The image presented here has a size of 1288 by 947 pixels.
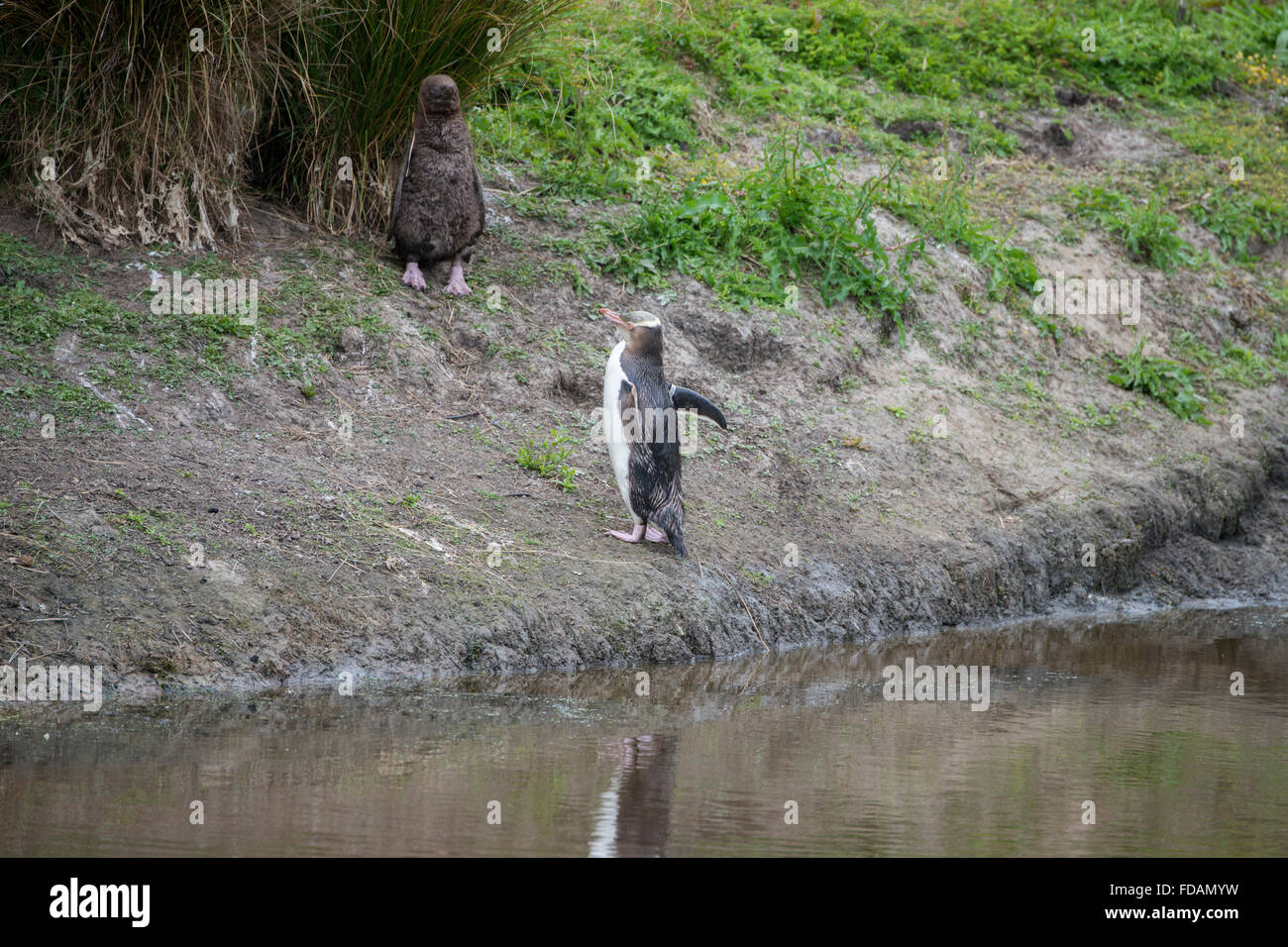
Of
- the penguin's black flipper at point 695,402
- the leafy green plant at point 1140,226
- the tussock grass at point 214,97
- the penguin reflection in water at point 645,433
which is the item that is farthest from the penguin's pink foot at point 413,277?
the leafy green plant at point 1140,226

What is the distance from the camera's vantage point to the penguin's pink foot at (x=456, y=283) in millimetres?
7898

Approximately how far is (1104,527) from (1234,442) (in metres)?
1.74

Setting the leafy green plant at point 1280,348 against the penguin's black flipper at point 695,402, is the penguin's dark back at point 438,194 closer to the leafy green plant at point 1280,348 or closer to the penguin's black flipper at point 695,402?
the penguin's black flipper at point 695,402

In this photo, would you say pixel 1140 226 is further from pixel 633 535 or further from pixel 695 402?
pixel 633 535

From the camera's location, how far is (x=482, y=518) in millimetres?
6473

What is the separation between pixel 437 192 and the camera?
7.64 meters

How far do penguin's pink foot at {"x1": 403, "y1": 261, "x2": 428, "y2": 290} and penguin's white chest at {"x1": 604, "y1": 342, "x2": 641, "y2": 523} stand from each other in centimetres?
163

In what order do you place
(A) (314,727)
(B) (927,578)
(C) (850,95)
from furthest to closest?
1. (C) (850,95)
2. (B) (927,578)
3. (A) (314,727)

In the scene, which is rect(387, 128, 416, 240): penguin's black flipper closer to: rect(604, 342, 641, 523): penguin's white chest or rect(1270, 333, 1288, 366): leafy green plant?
rect(604, 342, 641, 523): penguin's white chest

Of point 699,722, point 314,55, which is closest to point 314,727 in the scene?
point 699,722

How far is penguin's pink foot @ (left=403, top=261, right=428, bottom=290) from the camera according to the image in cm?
777

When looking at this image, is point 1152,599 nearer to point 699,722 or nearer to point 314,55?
point 699,722

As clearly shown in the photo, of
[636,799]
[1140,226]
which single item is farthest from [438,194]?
[1140,226]

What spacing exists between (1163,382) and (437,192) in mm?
5244
